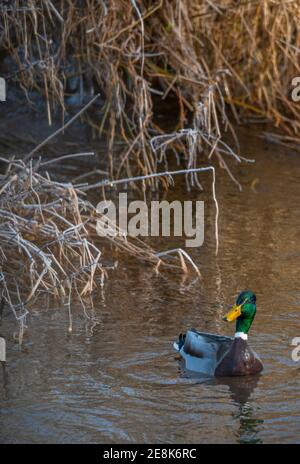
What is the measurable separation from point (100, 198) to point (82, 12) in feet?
5.03

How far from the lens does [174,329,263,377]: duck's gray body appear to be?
579cm

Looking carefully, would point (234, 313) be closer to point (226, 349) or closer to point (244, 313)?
point (244, 313)

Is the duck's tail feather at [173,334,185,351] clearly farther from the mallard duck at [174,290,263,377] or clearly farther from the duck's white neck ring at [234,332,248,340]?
the duck's white neck ring at [234,332,248,340]

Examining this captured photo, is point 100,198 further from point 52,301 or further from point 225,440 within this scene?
point 225,440

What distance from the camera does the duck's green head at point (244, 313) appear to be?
596 centimetres

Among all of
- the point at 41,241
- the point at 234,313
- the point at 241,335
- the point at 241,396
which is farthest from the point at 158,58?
the point at 241,396

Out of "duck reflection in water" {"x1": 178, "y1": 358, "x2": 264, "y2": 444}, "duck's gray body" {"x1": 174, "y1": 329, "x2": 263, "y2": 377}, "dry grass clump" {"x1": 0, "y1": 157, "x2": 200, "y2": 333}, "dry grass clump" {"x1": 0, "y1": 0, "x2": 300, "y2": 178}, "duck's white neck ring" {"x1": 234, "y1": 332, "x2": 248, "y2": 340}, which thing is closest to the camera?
"duck reflection in water" {"x1": 178, "y1": 358, "x2": 264, "y2": 444}

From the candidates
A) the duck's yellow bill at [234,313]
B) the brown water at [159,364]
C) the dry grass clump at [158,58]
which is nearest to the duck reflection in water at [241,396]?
the brown water at [159,364]

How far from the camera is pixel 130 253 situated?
25.1 feet

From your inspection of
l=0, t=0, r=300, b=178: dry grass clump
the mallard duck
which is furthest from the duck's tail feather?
l=0, t=0, r=300, b=178: dry grass clump

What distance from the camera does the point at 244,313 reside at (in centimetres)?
601

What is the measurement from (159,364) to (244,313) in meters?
0.56

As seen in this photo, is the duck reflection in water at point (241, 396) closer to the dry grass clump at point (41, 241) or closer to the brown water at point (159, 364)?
the brown water at point (159, 364)
